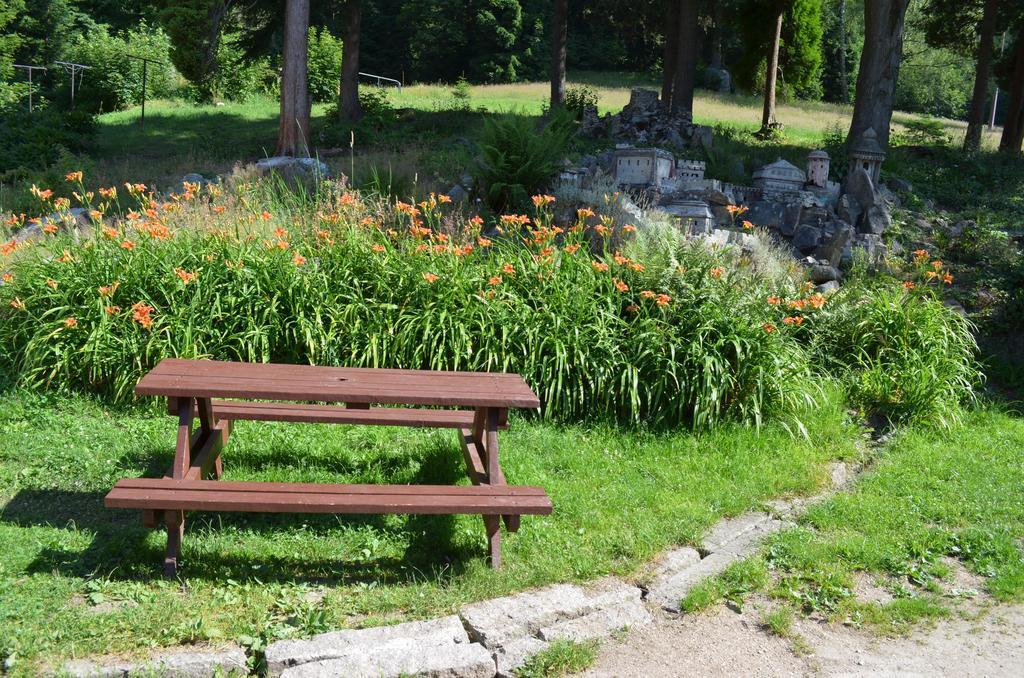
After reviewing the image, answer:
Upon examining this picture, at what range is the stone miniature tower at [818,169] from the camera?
11719 millimetres

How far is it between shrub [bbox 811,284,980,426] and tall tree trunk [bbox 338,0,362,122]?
14.9 meters

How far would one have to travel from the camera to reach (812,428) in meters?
5.81

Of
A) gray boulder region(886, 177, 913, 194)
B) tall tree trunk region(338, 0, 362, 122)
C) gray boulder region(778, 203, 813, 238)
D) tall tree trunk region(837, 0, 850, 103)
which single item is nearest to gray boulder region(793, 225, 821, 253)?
gray boulder region(778, 203, 813, 238)

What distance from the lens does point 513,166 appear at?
935cm

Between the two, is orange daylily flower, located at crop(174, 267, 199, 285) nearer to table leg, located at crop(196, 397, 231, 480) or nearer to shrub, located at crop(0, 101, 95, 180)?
table leg, located at crop(196, 397, 231, 480)

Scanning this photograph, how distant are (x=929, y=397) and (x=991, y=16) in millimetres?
14903

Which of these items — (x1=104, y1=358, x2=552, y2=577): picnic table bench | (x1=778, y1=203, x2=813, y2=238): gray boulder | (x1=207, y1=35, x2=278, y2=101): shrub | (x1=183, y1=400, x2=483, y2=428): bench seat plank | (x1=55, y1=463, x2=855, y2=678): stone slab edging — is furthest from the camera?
(x1=207, y1=35, x2=278, y2=101): shrub

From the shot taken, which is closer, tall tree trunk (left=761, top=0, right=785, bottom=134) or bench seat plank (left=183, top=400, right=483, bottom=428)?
bench seat plank (left=183, top=400, right=483, bottom=428)

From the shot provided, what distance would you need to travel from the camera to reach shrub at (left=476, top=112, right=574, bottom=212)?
9195 millimetres

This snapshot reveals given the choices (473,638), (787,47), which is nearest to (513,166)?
(473,638)

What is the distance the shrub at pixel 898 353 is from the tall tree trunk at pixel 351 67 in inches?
585

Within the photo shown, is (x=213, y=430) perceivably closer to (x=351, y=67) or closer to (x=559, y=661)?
(x=559, y=661)

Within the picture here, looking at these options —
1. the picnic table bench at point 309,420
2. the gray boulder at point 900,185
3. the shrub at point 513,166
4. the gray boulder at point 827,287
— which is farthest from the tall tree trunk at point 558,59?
the picnic table bench at point 309,420

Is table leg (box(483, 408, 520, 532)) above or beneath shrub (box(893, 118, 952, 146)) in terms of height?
beneath
